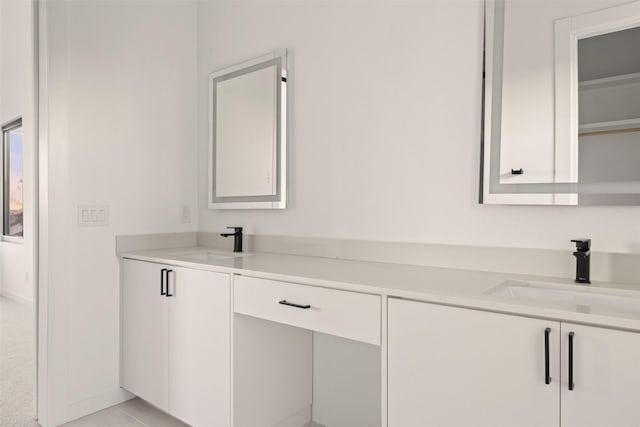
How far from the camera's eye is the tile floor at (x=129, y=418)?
2.07 meters

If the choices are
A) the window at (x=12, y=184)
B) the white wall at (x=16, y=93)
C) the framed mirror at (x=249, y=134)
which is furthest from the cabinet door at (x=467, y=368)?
the window at (x=12, y=184)

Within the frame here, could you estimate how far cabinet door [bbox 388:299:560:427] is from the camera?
41.1 inches

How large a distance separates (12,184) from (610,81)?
232 inches

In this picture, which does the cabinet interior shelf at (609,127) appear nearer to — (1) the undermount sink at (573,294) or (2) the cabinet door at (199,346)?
(1) the undermount sink at (573,294)

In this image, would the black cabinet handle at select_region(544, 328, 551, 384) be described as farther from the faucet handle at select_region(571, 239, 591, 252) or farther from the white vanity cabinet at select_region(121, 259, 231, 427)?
the white vanity cabinet at select_region(121, 259, 231, 427)

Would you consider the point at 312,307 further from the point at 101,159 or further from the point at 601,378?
the point at 101,159

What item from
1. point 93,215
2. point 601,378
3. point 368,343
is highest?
point 93,215

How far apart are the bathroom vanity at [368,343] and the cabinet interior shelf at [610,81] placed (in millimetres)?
661

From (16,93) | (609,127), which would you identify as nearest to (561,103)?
(609,127)

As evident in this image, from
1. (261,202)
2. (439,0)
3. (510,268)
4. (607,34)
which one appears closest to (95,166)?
(261,202)

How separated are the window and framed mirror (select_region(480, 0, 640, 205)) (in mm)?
5280

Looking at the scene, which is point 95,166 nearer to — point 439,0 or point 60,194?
point 60,194

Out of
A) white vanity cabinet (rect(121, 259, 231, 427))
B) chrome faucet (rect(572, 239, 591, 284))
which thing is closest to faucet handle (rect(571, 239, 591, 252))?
→ chrome faucet (rect(572, 239, 591, 284))

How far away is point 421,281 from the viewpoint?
138 cm
